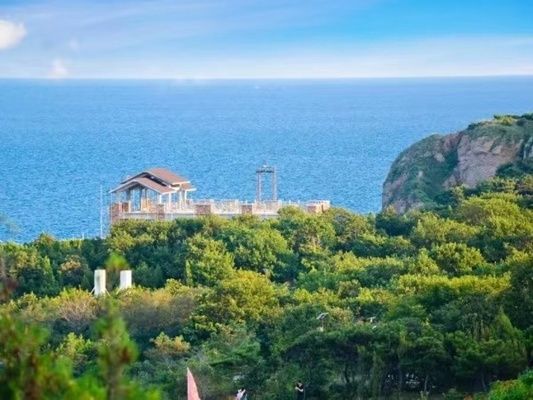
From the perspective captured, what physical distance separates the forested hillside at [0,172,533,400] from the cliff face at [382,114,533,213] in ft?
19.0

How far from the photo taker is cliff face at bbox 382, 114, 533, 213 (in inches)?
1965

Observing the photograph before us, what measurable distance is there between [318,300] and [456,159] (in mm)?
25047

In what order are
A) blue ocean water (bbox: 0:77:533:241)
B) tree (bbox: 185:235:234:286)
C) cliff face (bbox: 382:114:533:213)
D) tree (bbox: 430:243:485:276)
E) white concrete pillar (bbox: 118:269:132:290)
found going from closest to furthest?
tree (bbox: 430:243:485:276) → white concrete pillar (bbox: 118:269:132:290) → tree (bbox: 185:235:234:286) → cliff face (bbox: 382:114:533:213) → blue ocean water (bbox: 0:77:533:241)

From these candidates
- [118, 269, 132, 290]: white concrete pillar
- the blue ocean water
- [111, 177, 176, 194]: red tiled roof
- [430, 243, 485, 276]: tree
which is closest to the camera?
[430, 243, 485, 276]: tree

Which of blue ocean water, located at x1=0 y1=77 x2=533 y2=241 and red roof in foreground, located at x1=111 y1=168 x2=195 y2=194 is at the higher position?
red roof in foreground, located at x1=111 y1=168 x2=195 y2=194

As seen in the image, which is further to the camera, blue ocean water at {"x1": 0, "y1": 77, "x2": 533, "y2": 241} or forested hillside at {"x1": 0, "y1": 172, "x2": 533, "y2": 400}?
blue ocean water at {"x1": 0, "y1": 77, "x2": 533, "y2": 241}

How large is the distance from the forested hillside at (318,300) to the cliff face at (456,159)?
19.0ft

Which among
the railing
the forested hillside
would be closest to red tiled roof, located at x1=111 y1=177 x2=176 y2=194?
the railing

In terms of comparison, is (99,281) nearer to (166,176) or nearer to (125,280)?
(125,280)

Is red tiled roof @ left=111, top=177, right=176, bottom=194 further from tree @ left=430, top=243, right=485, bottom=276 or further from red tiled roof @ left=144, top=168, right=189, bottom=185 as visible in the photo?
tree @ left=430, top=243, right=485, bottom=276

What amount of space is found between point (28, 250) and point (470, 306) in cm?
1765

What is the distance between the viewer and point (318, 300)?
29.3 meters

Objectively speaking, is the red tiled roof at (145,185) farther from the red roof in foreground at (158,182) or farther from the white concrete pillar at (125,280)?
the white concrete pillar at (125,280)

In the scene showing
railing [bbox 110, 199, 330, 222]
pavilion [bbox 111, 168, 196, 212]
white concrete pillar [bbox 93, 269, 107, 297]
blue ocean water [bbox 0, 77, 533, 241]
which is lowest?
blue ocean water [bbox 0, 77, 533, 241]
